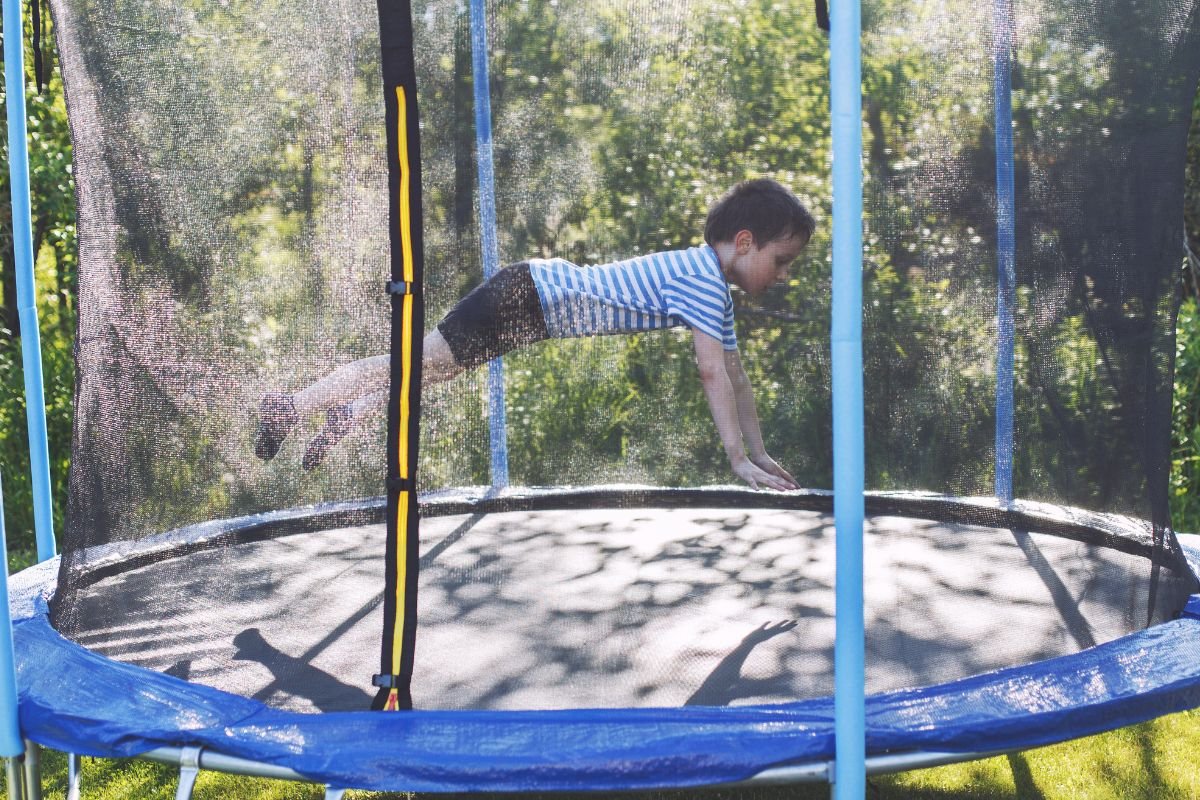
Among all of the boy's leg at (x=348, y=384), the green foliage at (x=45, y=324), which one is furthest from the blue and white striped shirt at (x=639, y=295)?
the green foliage at (x=45, y=324)

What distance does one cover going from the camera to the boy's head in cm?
169

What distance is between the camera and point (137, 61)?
180cm

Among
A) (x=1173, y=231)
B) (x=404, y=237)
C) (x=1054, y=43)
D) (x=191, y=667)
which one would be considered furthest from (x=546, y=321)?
(x=1173, y=231)

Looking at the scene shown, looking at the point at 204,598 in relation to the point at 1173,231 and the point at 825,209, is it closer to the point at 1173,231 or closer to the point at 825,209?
the point at 825,209

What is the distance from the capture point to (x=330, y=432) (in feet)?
5.66

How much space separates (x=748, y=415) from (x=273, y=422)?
78cm

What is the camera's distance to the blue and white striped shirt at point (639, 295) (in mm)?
1732

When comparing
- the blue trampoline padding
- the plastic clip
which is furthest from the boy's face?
the plastic clip

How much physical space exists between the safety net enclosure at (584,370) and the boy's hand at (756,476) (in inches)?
2.0

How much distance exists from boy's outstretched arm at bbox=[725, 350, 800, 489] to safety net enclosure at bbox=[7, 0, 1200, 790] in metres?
0.02

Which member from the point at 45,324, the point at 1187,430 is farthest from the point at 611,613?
the point at 45,324

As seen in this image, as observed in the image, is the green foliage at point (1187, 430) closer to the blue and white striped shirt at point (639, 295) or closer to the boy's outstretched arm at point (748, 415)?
the boy's outstretched arm at point (748, 415)

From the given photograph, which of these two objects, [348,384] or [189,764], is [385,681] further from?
[348,384]

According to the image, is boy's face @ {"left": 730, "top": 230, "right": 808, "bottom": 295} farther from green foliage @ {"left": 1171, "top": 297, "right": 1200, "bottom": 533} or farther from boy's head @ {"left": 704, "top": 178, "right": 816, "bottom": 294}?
green foliage @ {"left": 1171, "top": 297, "right": 1200, "bottom": 533}
